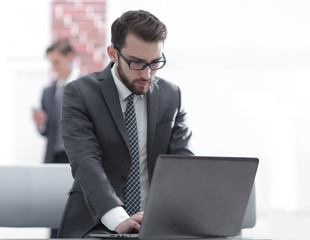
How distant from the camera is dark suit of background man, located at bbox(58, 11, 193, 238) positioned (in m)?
2.16

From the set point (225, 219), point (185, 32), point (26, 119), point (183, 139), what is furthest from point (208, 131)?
point (225, 219)

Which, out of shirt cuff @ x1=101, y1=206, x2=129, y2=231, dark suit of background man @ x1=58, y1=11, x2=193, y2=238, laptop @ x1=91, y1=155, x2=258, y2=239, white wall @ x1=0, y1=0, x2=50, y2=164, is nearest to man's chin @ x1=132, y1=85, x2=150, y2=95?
dark suit of background man @ x1=58, y1=11, x2=193, y2=238

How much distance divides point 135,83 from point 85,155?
0.29m

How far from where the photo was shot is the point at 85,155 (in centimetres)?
213

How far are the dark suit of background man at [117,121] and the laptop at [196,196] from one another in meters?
0.40

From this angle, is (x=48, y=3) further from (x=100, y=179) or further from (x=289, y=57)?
(x=100, y=179)

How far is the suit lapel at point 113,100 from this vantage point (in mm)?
2230

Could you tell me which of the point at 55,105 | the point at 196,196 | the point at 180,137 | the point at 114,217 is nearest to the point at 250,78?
the point at 55,105

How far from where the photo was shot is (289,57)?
21.1ft

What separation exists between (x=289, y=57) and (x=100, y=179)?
15.3 feet

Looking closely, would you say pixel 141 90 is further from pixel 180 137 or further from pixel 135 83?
pixel 180 137

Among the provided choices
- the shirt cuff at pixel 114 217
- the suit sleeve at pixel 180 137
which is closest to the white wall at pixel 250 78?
the suit sleeve at pixel 180 137

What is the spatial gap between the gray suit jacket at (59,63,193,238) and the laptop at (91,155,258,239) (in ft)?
1.43

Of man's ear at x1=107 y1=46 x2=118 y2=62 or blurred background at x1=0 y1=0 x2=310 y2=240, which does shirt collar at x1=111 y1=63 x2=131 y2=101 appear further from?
blurred background at x1=0 y1=0 x2=310 y2=240
